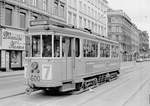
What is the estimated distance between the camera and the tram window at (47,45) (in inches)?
399

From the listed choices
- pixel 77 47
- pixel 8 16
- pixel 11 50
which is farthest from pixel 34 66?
pixel 8 16

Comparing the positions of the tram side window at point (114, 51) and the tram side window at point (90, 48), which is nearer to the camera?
the tram side window at point (90, 48)

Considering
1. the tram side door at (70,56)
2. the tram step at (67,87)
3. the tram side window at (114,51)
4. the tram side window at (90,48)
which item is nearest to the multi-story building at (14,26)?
the tram side window at (114,51)

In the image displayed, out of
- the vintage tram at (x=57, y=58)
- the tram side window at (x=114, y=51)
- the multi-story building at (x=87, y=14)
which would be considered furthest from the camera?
the multi-story building at (x=87, y=14)

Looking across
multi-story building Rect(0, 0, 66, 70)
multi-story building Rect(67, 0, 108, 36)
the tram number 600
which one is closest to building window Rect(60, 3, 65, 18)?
multi-story building Rect(67, 0, 108, 36)

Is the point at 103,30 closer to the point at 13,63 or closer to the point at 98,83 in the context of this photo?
the point at 13,63

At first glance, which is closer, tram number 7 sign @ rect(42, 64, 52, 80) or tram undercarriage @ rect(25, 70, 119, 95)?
tram number 7 sign @ rect(42, 64, 52, 80)

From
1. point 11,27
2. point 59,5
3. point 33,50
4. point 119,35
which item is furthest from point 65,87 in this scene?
point 119,35

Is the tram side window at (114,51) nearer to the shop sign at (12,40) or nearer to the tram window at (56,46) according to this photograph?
the tram window at (56,46)

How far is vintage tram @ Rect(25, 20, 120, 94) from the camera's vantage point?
9.93m

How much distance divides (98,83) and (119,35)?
68415mm

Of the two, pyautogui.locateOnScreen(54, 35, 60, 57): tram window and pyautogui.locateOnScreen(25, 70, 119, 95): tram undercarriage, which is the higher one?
pyautogui.locateOnScreen(54, 35, 60, 57): tram window

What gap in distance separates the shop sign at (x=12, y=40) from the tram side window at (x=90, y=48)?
16.7 m

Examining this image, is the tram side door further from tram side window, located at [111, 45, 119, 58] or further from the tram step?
tram side window, located at [111, 45, 119, 58]
